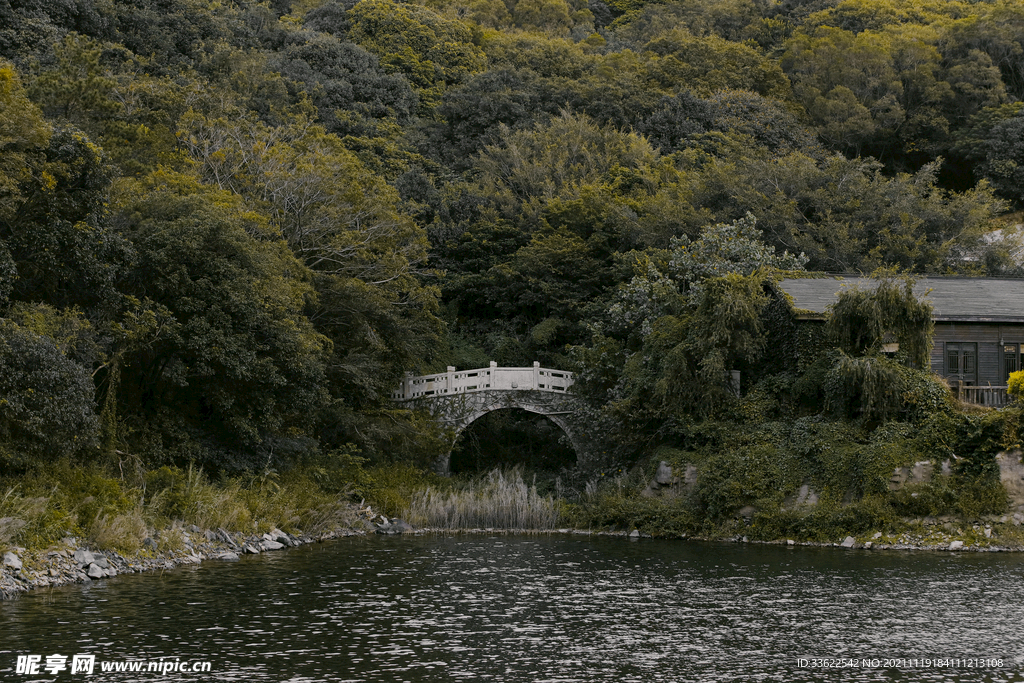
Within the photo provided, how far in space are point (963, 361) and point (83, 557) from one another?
23356 mm

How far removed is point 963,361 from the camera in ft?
100

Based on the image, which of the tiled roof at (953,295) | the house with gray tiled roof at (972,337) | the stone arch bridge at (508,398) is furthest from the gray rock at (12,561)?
the tiled roof at (953,295)

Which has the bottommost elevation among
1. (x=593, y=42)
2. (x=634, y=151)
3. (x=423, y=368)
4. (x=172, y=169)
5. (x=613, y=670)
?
(x=613, y=670)

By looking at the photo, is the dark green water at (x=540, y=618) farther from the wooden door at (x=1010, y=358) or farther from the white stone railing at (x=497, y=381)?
the white stone railing at (x=497, y=381)

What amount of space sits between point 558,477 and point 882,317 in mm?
11742

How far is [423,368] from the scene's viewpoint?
40156mm

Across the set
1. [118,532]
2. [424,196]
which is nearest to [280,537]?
[118,532]

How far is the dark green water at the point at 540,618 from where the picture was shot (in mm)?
13602

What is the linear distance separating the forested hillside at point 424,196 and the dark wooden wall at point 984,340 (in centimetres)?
529

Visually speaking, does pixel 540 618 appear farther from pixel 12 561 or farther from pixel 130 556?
pixel 12 561

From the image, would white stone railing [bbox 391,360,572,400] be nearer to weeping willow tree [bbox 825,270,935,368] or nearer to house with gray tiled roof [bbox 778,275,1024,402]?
house with gray tiled roof [bbox 778,275,1024,402]

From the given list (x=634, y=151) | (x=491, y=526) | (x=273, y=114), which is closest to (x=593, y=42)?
(x=634, y=151)

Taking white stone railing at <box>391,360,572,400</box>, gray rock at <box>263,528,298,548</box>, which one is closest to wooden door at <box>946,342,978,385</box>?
white stone railing at <box>391,360,572,400</box>

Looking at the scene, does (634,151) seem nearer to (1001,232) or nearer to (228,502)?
(1001,232)
